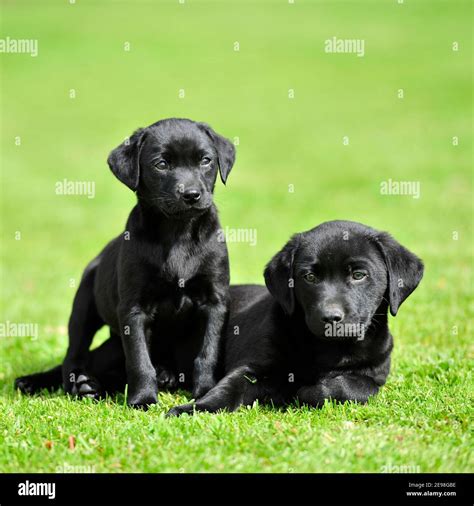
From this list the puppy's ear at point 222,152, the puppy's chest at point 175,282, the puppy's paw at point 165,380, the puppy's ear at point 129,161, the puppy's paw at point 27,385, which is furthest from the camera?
the puppy's paw at point 27,385

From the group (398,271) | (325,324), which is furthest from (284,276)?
(398,271)

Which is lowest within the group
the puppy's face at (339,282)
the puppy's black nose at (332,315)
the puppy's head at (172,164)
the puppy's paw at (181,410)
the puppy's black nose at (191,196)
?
the puppy's paw at (181,410)

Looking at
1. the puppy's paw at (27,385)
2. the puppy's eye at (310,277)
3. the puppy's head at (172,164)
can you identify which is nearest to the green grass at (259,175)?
the puppy's paw at (27,385)

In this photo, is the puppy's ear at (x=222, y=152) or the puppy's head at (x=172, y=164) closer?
the puppy's head at (x=172, y=164)

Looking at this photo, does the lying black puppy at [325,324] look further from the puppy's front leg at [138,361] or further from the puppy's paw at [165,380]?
the puppy's paw at [165,380]

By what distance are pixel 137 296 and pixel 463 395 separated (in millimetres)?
2164

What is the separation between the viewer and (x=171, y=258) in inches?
219

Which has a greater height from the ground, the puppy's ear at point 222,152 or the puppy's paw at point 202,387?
the puppy's ear at point 222,152

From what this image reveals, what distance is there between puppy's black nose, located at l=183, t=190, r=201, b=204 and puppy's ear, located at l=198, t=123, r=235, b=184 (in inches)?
19.9

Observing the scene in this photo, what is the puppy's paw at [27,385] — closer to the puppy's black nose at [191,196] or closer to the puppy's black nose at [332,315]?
the puppy's black nose at [191,196]

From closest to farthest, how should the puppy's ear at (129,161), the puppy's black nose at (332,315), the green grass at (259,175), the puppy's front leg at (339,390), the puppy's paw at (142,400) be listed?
1. the green grass at (259,175)
2. the puppy's black nose at (332,315)
3. the puppy's front leg at (339,390)
4. the puppy's paw at (142,400)
5. the puppy's ear at (129,161)

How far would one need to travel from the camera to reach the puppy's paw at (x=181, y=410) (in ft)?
16.4

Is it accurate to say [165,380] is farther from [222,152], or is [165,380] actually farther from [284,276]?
[222,152]

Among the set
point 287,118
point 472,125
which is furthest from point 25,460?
point 287,118
